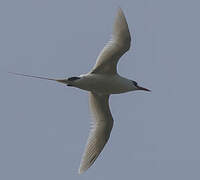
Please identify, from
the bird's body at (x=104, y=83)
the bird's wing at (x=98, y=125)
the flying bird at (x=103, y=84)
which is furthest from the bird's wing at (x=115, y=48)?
the bird's wing at (x=98, y=125)

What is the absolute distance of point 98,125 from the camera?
16.1 meters

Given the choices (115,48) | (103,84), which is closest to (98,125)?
(103,84)

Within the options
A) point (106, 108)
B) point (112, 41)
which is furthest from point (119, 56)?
point (106, 108)

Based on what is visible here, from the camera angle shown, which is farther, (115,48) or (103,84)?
(103,84)

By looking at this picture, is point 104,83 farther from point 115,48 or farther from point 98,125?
point 98,125

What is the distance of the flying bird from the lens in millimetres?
14312

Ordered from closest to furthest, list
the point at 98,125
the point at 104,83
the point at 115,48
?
the point at 115,48
the point at 104,83
the point at 98,125

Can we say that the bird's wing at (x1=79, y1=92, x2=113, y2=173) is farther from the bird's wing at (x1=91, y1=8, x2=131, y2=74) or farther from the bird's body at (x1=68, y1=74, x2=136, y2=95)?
the bird's wing at (x1=91, y1=8, x2=131, y2=74)

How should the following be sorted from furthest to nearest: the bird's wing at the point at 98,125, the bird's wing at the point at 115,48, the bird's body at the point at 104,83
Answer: the bird's wing at the point at 98,125, the bird's body at the point at 104,83, the bird's wing at the point at 115,48

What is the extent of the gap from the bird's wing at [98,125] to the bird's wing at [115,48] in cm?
133

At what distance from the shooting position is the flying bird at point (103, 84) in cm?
1431

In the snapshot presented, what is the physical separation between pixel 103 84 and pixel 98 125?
1.62 meters

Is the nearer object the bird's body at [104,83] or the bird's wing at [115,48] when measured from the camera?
the bird's wing at [115,48]

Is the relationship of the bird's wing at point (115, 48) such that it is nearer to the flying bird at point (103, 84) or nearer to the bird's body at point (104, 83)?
the flying bird at point (103, 84)
